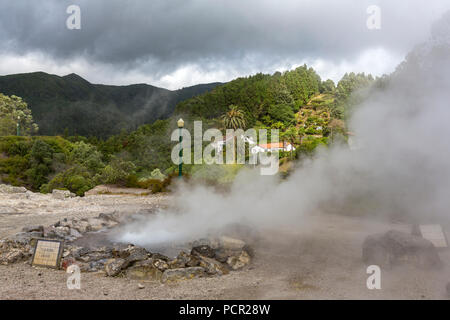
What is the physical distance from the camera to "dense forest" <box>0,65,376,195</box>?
2506 centimetres

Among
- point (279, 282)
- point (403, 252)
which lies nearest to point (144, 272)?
point (279, 282)

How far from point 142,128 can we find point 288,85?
43.4m

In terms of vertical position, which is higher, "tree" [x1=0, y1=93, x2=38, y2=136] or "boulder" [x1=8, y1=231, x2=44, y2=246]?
"tree" [x1=0, y1=93, x2=38, y2=136]

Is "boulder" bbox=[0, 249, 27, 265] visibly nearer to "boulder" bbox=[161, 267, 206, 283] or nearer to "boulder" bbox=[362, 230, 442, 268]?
"boulder" bbox=[161, 267, 206, 283]

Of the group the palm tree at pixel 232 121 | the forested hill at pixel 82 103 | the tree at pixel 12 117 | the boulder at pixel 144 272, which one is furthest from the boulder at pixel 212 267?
the forested hill at pixel 82 103

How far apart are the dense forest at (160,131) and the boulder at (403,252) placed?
113 inches

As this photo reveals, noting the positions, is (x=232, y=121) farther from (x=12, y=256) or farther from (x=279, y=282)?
(x=279, y=282)

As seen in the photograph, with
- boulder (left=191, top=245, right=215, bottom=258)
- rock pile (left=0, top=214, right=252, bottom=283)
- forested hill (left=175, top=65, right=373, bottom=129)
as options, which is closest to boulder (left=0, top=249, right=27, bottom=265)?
rock pile (left=0, top=214, right=252, bottom=283)

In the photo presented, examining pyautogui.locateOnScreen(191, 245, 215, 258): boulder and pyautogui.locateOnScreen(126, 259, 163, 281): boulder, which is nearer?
pyautogui.locateOnScreen(126, 259, 163, 281): boulder

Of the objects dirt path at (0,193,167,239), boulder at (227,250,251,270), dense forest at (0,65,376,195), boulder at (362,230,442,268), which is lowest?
boulder at (227,250,251,270)

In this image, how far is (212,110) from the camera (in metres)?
78.0

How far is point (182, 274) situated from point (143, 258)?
3.53ft

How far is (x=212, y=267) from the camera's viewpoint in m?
6.98

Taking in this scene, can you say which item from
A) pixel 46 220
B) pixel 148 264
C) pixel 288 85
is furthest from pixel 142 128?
pixel 148 264
